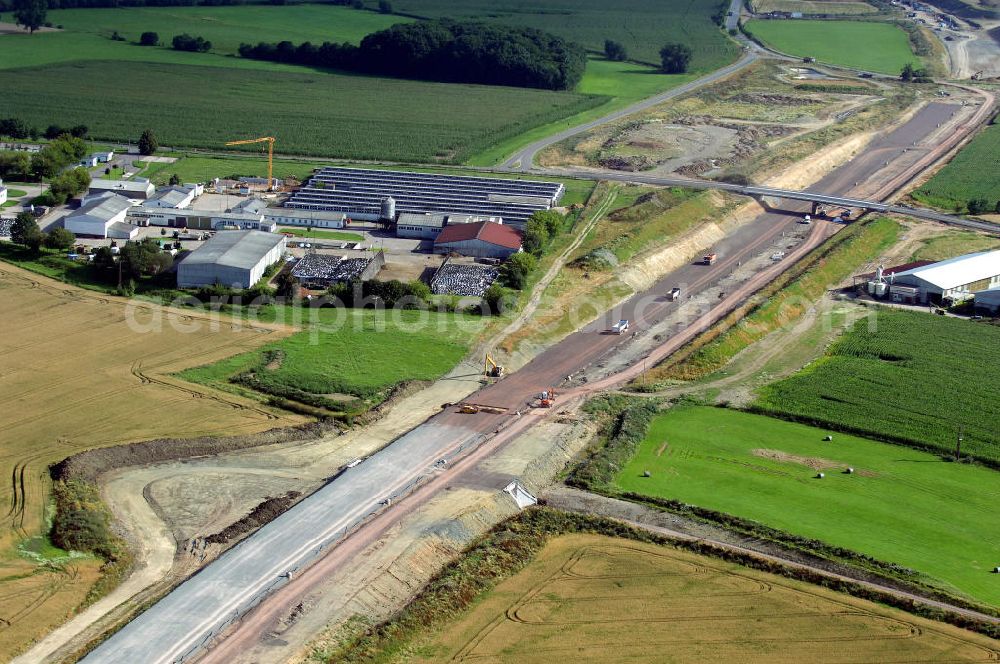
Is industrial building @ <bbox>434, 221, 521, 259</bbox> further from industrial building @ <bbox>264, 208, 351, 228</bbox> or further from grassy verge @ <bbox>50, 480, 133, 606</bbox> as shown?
grassy verge @ <bbox>50, 480, 133, 606</bbox>

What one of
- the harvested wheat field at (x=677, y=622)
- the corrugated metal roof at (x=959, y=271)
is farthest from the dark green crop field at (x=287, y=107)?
the harvested wheat field at (x=677, y=622)

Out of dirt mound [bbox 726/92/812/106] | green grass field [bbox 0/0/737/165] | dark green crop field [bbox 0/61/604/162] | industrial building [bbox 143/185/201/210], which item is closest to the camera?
industrial building [bbox 143/185/201/210]

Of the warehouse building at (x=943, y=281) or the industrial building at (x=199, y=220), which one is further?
the industrial building at (x=199, y=220)

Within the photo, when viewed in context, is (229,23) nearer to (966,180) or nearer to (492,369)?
(966,180)

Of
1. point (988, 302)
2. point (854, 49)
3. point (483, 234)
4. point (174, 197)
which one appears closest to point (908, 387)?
point (988, 302)

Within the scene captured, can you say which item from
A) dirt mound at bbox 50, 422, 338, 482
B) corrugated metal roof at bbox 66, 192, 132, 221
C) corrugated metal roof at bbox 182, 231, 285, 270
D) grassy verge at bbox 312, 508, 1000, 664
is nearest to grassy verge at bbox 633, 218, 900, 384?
grassy verge at bbox 312, 508, 1000, 664

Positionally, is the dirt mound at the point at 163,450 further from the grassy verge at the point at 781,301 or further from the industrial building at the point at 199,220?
the industrial building at the point at 199,220
